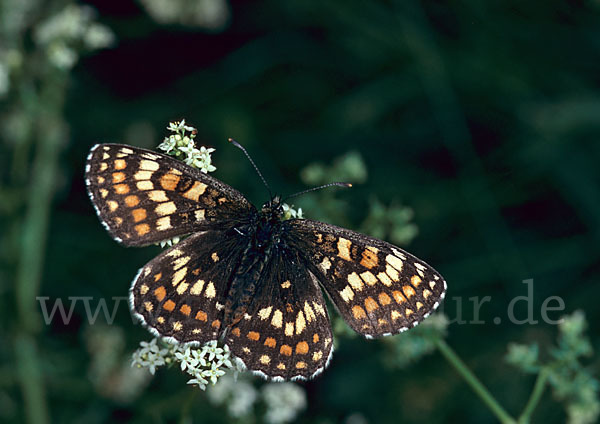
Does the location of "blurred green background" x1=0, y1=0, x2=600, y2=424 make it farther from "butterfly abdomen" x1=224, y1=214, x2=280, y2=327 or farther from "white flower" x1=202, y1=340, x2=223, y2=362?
"white flower" x1=202, y1=340, x2=223, y2=362

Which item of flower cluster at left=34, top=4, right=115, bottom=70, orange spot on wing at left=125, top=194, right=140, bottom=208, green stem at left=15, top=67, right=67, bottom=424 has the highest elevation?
flower cluster at left=34, top=4, right=115, bottom=70

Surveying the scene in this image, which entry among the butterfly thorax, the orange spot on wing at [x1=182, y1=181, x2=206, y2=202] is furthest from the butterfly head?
the orange spot on wing at [x1=182, y1=181, x2=206, y2=202]

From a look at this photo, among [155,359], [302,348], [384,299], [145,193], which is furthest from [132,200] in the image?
[384,299]

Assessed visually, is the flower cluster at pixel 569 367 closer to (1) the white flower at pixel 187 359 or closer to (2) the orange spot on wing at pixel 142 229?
(1) the white flower at pixel 187 359

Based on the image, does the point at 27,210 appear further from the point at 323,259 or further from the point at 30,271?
the point at 323,259

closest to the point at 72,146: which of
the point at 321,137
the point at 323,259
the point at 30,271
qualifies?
the point at 30,271

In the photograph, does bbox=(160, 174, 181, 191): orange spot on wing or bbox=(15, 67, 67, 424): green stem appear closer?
bbox=(160, 174, 181, 191): orange spot on wing

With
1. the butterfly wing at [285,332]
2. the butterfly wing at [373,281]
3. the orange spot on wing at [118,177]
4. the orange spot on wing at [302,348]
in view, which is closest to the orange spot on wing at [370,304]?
the butterfly wing at [373,281]

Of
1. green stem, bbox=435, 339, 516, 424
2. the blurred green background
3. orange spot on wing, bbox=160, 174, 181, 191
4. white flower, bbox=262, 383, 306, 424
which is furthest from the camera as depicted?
the blurred green background

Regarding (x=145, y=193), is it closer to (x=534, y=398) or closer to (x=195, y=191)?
(x=195, y=191)
